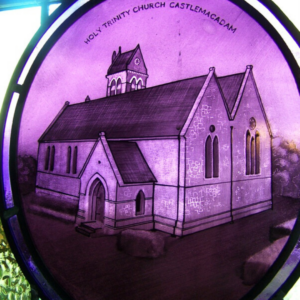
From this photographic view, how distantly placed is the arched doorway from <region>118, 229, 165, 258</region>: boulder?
0.47 feet

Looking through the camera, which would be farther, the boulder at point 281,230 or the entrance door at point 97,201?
the entrance door at point 97,201

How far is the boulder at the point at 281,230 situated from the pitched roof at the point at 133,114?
21.9 inches

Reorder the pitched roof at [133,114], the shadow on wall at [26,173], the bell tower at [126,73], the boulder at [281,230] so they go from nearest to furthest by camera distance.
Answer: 1. the boulder at [281,230]
2. the pitched roof at [133,114]
3. the bell tower at [126,73]
4. the shadow on wall at [26,173]

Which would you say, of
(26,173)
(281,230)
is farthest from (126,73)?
(281,230)

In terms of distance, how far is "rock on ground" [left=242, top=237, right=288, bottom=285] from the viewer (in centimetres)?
105

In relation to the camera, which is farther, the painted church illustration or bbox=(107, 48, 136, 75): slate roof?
bbox=(107, 48, 136, 75): slate roof

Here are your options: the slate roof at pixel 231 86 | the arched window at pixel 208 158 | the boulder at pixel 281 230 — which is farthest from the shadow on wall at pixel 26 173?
the boulder at pixel 281 230

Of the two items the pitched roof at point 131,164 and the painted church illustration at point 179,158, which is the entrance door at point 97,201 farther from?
the pitched roof at point 131,164

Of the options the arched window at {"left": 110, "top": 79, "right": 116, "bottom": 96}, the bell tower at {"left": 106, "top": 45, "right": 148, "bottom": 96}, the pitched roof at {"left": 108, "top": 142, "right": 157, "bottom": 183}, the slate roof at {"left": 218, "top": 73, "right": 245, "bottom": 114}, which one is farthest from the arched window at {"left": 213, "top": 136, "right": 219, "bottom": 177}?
the arched window at {"left": 110, "top": 79, "right": 116, "bottom": 96}

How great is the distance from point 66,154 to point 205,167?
28.2 inches

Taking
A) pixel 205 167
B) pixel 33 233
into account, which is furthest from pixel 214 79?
pixel 33 233

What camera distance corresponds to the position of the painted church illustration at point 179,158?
3.64ft

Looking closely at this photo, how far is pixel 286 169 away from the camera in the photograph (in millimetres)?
1068

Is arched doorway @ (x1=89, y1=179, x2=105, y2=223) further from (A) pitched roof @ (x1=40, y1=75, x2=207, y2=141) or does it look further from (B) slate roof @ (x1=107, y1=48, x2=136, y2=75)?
(B) slate roof @ (x1=107, y1=48, x2=136, y2=75)
